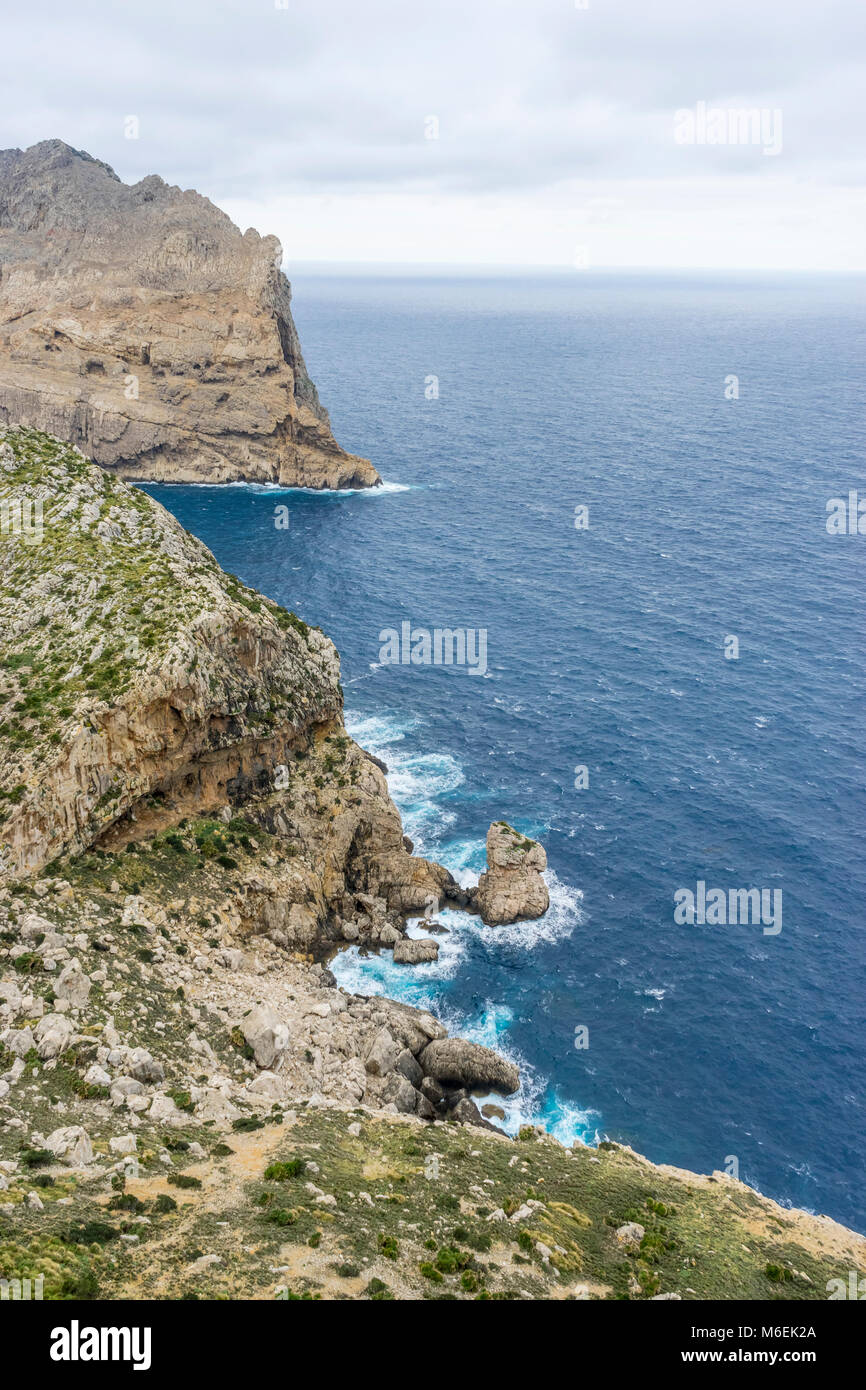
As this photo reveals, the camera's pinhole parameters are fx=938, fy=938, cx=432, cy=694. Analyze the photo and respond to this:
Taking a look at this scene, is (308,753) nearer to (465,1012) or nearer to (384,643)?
(465,1012)

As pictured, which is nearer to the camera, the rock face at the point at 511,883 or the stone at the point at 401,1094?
the stone at the point at 401,1094

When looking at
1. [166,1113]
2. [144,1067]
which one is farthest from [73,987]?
[166,1113]

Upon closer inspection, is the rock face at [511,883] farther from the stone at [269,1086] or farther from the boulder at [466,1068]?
the stone at [269,1086]

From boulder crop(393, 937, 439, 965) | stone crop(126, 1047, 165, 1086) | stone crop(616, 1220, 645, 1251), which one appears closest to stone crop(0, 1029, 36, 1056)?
stone crop(126, 1047, 165, 1086)

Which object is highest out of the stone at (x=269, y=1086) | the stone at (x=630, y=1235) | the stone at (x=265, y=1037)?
the stone at (x=265, y=1037)

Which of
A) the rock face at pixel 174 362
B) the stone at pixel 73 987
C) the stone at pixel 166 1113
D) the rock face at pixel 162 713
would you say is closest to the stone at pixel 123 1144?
the stone at pixel 166 1113

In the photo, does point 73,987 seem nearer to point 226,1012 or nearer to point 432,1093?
point 226,1012
